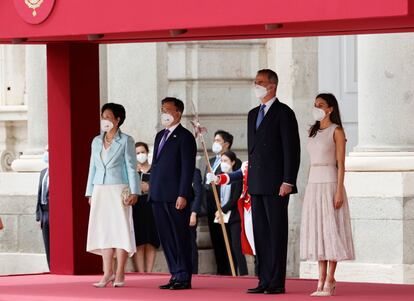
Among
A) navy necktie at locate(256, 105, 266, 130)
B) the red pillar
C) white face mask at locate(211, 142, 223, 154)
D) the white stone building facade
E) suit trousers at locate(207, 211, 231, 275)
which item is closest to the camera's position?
navy necktie at locate(256, 105, 266, 130)

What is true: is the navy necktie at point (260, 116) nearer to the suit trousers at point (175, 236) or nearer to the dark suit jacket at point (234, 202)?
the suit trousers at point (175, 236)

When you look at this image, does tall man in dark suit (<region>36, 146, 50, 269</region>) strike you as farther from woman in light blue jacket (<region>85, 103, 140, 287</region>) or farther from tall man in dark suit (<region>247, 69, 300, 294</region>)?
tall man in dark suit (<region>247, 69, 300, 294</region>)

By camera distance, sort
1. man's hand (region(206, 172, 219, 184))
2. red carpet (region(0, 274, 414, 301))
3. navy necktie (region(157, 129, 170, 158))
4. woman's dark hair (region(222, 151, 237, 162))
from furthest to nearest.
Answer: woman's dark hair (region(222, 151, 237, 162)) → man's hand (region(206, 172, 219, 184)) → navy necktie (region(157, 129, 170, 158)) → red carpet (region(0, 274, 414, 301))

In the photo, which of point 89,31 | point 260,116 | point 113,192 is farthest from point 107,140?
point 260,116

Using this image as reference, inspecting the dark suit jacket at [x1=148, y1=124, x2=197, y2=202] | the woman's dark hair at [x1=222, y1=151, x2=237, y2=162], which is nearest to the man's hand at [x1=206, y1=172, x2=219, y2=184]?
the woman's dark hair at [x1=222, y1=151, x2=237, y2=162]

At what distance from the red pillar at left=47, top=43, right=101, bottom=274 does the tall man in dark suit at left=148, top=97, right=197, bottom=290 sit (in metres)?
1.57

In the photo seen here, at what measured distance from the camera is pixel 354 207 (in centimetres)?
2047

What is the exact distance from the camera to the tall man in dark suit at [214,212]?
75.7 feet

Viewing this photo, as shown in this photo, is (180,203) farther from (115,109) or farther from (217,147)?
(217,147)

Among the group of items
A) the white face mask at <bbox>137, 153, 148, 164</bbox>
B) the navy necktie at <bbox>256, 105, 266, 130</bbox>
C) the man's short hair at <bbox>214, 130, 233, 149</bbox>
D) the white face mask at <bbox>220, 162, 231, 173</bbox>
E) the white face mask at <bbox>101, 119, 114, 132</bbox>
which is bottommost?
the white face mask at <bbox>220, 162, 231, 173</bbox>

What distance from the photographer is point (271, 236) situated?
17.6 m

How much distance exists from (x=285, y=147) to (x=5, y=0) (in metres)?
3.04

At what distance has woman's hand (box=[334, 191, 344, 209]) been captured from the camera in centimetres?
1725

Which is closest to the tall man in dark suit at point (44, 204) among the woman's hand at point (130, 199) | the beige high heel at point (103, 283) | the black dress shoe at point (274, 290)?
the beige high heel at point (103, 283)
